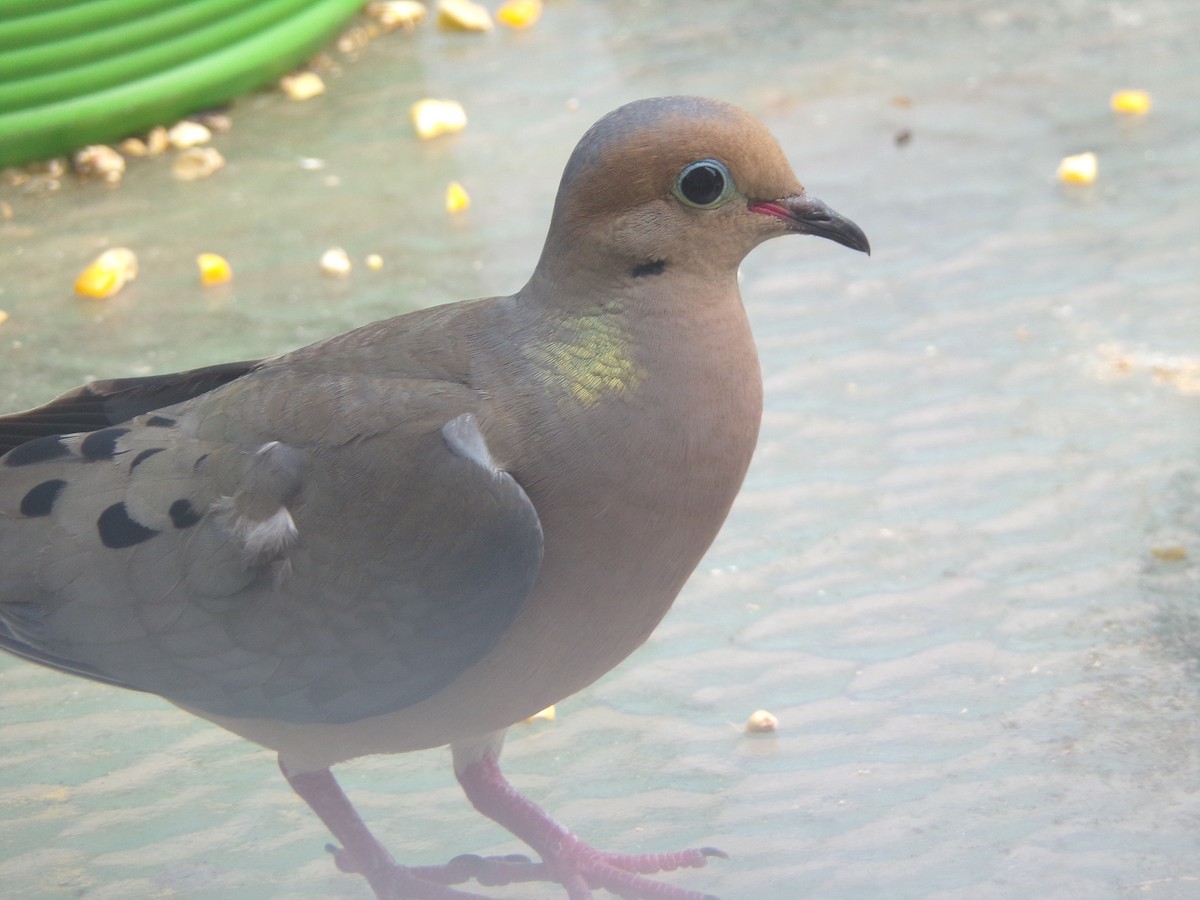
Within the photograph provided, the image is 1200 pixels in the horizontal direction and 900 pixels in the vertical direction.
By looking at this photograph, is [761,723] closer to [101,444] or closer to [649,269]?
[649,269]

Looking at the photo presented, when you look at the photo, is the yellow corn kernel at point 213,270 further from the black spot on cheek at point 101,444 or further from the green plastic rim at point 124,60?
the black spot on cheek at point 101,444

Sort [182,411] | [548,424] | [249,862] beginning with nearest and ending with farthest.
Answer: [548,424] → [182,411] → [249,862]

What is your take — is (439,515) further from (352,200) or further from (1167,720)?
(352,200)

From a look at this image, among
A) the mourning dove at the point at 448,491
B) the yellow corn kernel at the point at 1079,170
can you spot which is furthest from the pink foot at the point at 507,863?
the yellow corn kernel at the point at 1079,170

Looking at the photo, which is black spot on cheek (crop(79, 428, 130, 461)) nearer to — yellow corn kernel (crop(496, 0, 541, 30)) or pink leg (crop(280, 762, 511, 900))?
pink leg (crop(280, 762, 511, 900))

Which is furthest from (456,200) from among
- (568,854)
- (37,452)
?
(568,854)

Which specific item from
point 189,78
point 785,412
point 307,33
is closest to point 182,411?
point 785,412
